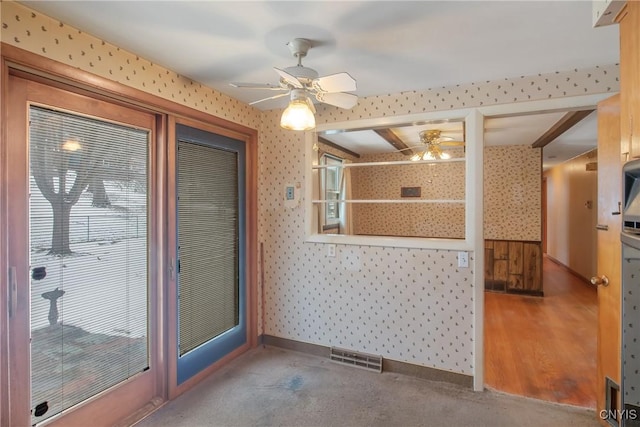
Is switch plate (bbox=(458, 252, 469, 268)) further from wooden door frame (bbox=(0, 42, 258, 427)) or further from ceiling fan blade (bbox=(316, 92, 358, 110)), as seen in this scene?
wooden door frame (bbox=(0, 42, 258, 427))

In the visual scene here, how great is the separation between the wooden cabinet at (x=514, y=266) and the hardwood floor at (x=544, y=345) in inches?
7.0

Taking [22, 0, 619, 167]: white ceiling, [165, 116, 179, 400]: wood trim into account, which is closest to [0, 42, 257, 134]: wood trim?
[165, 116, 179, 400]: wood trim

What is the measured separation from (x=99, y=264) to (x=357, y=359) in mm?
2125

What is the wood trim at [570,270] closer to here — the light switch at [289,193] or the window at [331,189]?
the window at [331,189]

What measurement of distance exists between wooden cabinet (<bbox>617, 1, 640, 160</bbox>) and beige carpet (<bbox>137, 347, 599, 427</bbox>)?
73.4 inches

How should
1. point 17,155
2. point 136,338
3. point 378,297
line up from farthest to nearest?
point 378,297 → point 136,338 → point 17,155

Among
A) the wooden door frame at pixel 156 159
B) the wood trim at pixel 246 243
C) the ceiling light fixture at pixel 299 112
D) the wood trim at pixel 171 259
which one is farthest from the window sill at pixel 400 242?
the ceiling light fixture at pixel 299 112

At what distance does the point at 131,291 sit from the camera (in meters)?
2.16

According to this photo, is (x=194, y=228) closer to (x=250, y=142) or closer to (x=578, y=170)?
(x=250, y=142)

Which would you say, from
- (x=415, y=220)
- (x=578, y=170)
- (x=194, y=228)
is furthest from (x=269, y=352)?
(x=578, y=170)

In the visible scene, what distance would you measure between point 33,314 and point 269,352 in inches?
76.2

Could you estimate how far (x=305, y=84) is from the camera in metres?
1.82

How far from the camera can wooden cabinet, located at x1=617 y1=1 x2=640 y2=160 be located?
114cm

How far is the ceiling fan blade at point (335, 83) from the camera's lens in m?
1.67
